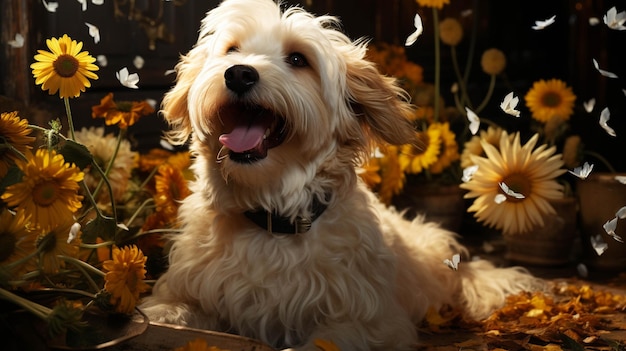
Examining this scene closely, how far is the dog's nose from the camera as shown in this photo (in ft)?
5.33

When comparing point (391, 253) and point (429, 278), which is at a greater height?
point (391, 253)

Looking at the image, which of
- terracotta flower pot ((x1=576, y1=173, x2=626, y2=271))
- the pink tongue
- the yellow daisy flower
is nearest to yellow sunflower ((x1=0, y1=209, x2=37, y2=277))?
the pink tongue

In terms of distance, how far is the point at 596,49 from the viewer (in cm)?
374

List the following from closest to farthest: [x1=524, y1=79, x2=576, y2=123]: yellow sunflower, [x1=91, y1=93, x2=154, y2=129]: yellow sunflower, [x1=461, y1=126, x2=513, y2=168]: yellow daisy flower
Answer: [x1=91, y1=93, x2=154, y2=129]: yellow sunflower < [x1=461, y1=126, x2=513, y2=168]: yellow daisy flower < [x1=524, y1=79, x2=576, y2=123]: yellow sunflower

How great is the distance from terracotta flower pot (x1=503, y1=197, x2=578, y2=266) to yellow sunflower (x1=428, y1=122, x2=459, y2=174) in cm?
36

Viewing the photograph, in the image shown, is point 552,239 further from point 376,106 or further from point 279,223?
point 279,223

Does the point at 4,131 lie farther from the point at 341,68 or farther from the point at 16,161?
the point at 341,68

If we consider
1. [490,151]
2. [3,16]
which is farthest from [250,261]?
[3,16]

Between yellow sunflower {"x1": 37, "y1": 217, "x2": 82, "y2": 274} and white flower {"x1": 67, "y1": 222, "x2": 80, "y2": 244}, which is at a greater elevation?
white flower {"x1": 67, "y1": 222, "x2": 80, "y2": 244}

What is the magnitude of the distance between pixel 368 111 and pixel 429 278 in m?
0.59

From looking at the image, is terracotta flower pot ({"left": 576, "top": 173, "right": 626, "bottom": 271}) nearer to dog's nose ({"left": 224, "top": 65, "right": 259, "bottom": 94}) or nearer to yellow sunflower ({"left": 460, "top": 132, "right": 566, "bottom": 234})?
yellow sunflower ({"left": 460, "top": 132, "right": 566, "bottom": 234})

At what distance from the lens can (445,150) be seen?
3.01 meters

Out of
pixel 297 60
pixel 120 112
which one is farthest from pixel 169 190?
pixel 297 60

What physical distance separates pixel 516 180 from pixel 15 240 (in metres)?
1.37
